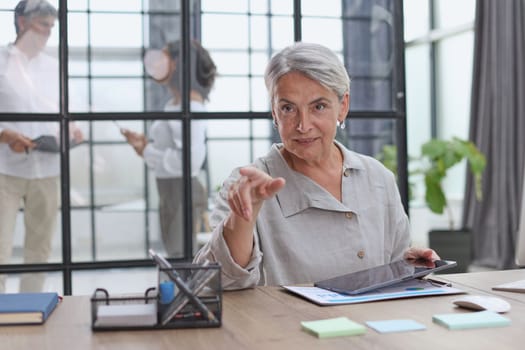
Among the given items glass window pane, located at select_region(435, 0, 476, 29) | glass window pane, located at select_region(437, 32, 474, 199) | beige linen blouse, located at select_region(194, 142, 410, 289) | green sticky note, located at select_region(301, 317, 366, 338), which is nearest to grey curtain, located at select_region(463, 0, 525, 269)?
glass window pane, located at select_region(435, 0, 476, 29)

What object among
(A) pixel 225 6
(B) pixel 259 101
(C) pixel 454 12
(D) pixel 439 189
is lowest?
(D) pixel 439 189

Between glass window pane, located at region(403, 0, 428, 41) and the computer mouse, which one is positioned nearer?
the computer mouse

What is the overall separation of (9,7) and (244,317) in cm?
165

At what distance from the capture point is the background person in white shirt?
256cm

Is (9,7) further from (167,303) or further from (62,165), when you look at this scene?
(167,303)

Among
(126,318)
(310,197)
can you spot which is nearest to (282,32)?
(310,197)

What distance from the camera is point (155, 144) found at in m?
2.72

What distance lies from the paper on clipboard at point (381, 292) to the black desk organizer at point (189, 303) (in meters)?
0.26

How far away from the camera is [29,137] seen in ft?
8.47

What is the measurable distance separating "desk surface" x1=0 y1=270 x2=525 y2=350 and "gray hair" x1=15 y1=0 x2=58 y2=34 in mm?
1329

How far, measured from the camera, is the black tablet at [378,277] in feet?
5.41

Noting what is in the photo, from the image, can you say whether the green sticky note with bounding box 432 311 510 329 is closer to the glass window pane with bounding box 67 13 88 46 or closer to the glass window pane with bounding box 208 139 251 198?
the glass window pane with bounding box 208 139 251 198

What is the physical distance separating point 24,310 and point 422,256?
102cm

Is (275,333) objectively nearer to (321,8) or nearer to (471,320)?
(471,320)
